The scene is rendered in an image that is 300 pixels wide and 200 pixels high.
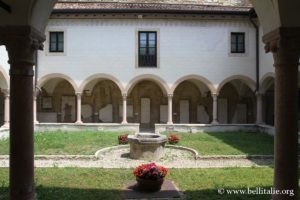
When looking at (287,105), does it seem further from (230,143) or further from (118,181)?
(230,143)

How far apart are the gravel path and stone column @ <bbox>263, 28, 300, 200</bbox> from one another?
7.10 m

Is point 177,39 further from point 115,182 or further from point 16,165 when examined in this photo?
point 16,165

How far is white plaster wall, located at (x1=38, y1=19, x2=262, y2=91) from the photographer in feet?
72.5

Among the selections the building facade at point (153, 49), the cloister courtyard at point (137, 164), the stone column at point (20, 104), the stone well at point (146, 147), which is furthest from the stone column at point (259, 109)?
the stone column at point (20, 104)

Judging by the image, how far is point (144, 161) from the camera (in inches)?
526

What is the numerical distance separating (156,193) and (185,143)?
833 cm

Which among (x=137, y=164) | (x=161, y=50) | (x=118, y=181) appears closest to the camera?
(x=118, y=181)

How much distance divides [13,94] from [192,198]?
14.7 ft

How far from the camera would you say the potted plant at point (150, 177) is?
8.23 m

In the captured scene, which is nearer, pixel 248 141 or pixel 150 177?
pixel 150 177

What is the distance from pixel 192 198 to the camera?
25.2 ft

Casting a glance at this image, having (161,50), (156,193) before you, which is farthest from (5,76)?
(156,193)

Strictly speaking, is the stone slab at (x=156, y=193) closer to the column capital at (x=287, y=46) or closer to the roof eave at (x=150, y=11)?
the column capital at (x=287, y=46)

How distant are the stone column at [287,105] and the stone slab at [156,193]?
120 inches
